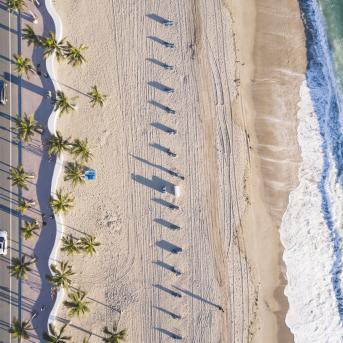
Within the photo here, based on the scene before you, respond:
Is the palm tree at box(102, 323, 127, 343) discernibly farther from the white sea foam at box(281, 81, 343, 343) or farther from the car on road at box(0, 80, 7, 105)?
the car on road at box(0, 80, 7, 105)

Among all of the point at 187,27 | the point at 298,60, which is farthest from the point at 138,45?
the point at 298,60

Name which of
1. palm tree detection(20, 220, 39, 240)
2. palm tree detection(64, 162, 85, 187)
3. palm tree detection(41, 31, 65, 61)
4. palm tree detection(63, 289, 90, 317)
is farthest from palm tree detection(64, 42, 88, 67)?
palm tree detection(63, 289, 90, 317)

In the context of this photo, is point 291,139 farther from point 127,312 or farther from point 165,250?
point 127,312

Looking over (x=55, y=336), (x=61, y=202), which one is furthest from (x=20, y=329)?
(x=61, y=202)

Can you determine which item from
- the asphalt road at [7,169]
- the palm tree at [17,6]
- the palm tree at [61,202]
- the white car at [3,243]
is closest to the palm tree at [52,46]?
the palm tree at [17,6]

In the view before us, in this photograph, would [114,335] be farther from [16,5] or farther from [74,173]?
[16,5]

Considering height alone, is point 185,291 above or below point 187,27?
below
